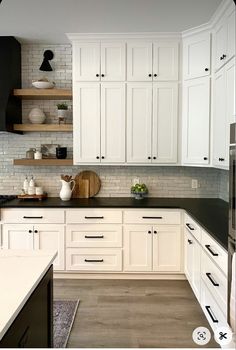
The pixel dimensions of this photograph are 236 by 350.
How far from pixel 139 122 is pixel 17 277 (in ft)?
7.94

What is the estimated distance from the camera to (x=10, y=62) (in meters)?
3.36

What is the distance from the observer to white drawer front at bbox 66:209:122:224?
10.6 ft

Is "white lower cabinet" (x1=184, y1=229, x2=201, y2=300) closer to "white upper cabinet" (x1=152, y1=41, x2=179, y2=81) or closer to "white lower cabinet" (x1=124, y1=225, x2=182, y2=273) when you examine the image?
"white lower cabinet" (x1=124, y1=225, x2=182, y2=273)

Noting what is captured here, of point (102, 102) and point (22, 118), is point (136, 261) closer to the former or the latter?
point (102, 102)

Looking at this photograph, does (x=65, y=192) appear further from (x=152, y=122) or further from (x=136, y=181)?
(x=152, y=122)

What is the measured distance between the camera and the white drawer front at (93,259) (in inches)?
128

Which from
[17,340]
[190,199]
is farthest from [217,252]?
[190,199]

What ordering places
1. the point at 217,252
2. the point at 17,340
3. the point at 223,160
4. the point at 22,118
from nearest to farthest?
the point at 17,340 < the point at 217,252 < the point at 223,160 < the point at 22,118

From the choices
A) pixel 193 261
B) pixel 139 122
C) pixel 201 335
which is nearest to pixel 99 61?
pixel 139 122

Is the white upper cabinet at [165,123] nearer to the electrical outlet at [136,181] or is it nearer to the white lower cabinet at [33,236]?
the electrical outlet at [136,181]

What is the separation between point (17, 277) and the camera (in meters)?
1.29

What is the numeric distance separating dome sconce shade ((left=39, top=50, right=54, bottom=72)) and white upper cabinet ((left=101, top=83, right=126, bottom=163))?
2.26 feet

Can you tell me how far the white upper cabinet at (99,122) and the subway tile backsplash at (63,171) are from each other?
0.98ft

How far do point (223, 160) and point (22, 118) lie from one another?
2.33 metres
